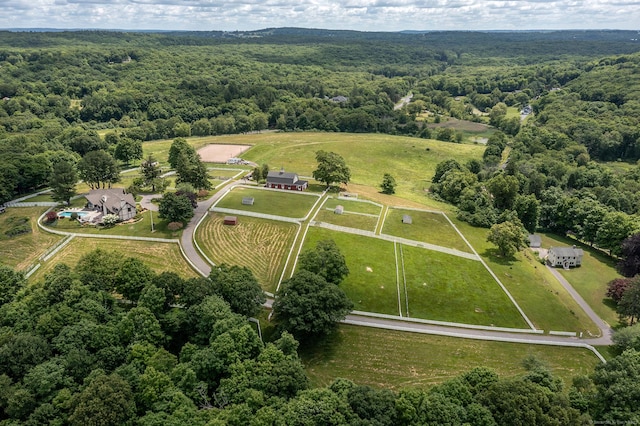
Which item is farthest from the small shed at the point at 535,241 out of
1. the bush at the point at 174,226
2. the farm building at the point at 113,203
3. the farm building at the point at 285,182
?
the farm building at the point at 113,203

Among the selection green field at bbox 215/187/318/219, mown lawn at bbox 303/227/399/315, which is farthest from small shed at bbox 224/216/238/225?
mown lawn at bbox 303/227/399/315

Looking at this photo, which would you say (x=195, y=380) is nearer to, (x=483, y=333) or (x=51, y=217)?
(x=483, y=333)

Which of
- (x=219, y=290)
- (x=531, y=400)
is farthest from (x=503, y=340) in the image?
(x=219, y=290)

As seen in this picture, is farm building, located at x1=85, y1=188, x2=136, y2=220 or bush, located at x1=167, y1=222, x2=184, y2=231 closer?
bush, located at x1=167, y1=222, x2=184, y2=231

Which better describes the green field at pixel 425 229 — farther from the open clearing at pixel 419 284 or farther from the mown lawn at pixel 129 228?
the mown lawn at pixel 129 228

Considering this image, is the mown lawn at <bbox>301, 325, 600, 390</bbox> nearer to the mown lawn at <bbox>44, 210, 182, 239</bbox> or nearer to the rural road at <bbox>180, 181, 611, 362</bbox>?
the rural road at <bbox>180, 181, 611, 362</bbox>

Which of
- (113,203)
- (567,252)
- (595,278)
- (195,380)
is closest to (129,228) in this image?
(113,203)

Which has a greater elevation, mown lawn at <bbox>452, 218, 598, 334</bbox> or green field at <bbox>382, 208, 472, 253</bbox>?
green field at <bbox>382, 208, 472, 253</bbox>
